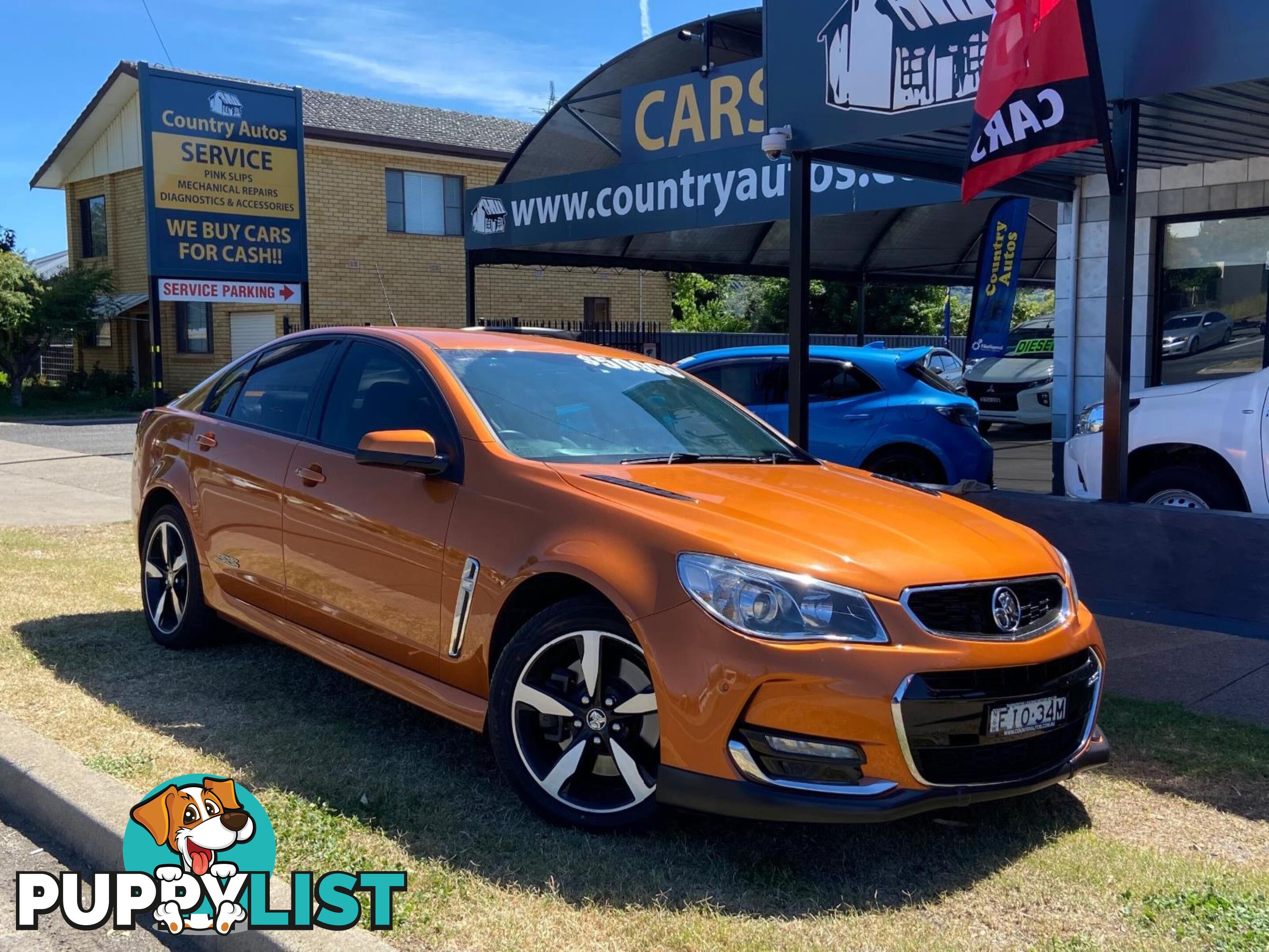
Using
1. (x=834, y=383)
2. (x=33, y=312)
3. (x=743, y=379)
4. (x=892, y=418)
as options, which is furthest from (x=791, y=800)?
(x=33, y=312)

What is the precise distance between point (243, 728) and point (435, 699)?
1.03 meters

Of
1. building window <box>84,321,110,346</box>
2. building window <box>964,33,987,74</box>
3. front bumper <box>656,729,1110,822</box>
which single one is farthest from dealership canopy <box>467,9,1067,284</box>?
building window <box>84,321,110,346</box>

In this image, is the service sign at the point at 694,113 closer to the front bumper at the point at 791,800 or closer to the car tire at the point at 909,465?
the car tire at the point at 909,465

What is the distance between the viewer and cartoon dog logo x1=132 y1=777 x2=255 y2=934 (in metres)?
3.40

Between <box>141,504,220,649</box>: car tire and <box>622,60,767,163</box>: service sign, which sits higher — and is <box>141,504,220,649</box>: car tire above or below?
below

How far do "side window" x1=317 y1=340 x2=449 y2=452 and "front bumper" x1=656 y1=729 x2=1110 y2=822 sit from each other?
1687mm

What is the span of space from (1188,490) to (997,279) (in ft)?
21.3

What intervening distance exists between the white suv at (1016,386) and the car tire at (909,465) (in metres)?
5.79

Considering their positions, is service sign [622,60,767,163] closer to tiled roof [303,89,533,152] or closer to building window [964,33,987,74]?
building window [964,33,987,74]

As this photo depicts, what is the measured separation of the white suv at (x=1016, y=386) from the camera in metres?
16.0

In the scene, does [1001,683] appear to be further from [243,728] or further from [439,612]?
[243,728]

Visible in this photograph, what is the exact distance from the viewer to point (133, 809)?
3.73 m

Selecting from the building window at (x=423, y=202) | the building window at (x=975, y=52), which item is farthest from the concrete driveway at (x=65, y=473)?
the building window at (x=423, y=202)

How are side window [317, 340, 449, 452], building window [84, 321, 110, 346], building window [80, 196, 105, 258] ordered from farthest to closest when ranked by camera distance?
1. building window [80, 196, 105, 258]
2. building window [84, 321, 110, 346]
3. side window [317, 340, 449, 452]
